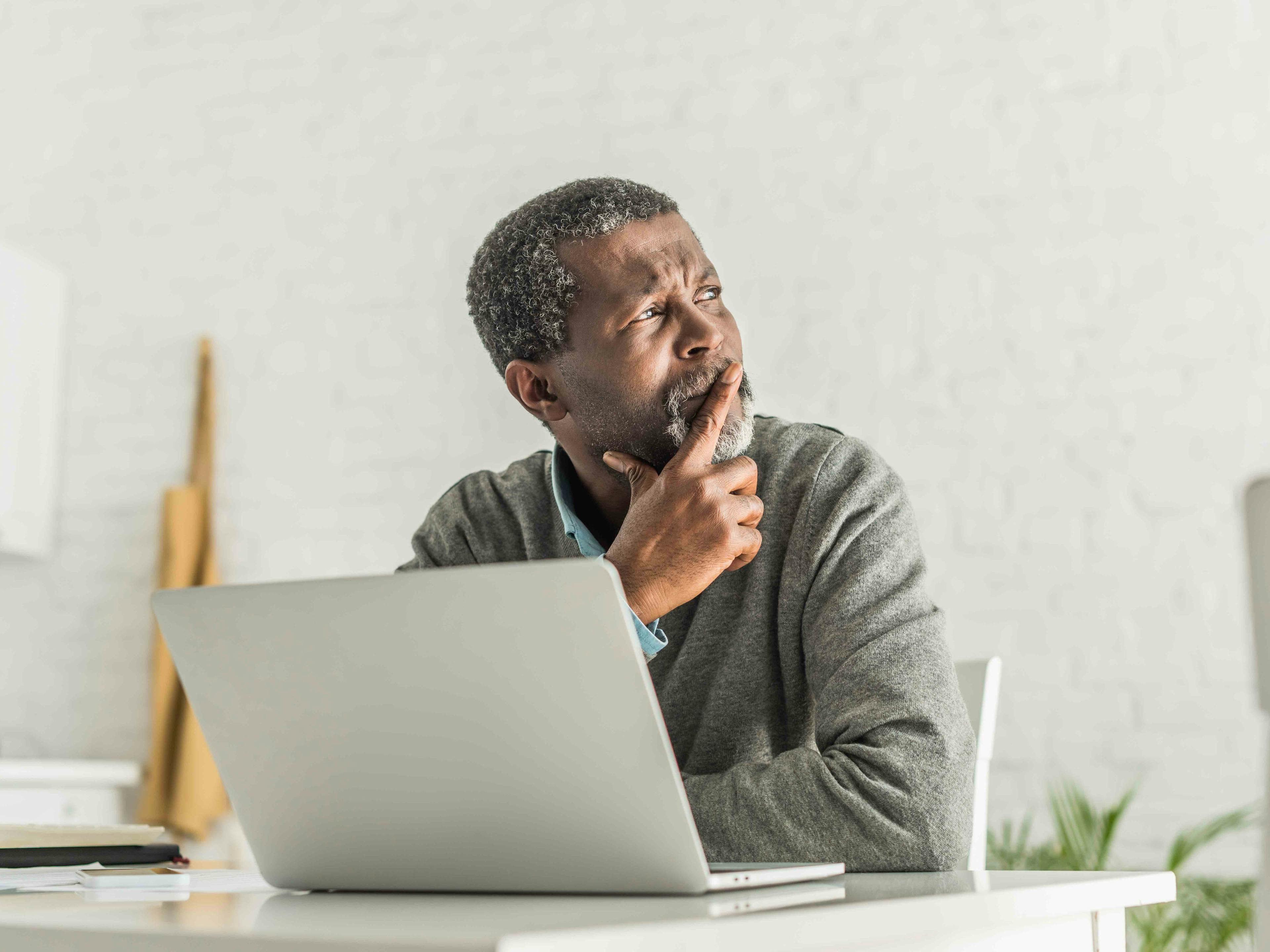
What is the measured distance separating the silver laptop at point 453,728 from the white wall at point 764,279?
5.75ft

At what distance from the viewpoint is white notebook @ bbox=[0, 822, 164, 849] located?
1.03 meters

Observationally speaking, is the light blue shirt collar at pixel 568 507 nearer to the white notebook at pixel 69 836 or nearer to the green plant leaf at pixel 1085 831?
the white notebook at pixel 69 836

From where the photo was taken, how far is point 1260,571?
512mm

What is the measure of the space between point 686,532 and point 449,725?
20.4 inches

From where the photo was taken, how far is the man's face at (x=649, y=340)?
1438 mm

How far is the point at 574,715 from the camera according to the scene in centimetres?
64

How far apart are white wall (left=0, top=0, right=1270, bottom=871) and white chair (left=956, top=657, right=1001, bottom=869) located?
944 millimetres

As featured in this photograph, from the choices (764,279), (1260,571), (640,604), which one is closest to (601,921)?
(1260,571)

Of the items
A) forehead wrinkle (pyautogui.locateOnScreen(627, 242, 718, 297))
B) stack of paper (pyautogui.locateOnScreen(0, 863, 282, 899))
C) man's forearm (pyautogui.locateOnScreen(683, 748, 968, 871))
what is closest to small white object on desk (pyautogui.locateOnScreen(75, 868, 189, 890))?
stack of paper (pyautogui.locateOnScreen(0, 863, 282, 899))

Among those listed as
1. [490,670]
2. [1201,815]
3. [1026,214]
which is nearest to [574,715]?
[490,670]

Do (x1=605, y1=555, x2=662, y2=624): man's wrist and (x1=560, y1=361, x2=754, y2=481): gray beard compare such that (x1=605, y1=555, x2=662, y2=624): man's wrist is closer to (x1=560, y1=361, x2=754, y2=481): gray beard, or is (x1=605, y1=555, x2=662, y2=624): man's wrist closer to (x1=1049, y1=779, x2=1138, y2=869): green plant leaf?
(x1=560, y1=361, x2=754, y2=481): gray beard

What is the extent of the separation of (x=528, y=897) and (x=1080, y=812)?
6.13 ft

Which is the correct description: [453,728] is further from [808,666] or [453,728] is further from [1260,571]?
[808,666]

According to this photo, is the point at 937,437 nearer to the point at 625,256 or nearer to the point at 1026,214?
the point at 1026,214
